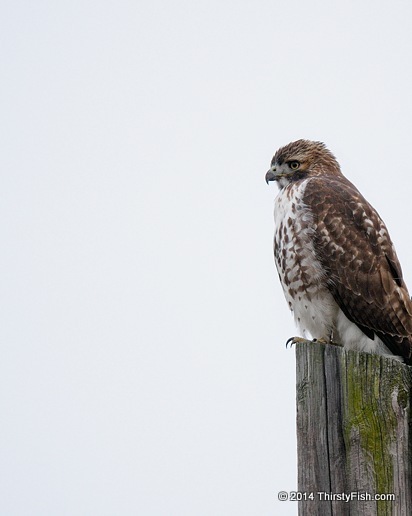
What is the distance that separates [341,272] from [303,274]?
25 centimetres

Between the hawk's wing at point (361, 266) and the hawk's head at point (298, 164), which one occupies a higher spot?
the hawk's head at point (298, 164)

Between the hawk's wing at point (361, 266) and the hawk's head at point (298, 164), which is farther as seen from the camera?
the hawk's head at point (298, 164)

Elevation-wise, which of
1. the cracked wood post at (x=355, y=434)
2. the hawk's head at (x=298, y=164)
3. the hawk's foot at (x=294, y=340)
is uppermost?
the hawk's head at (x=298, y=164)

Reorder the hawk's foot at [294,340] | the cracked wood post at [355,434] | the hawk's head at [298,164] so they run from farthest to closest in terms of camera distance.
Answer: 1. the hawk's head at [298,164]
2. the hawk's foot at [294,340]
3. the cracked wood post at [355,434]

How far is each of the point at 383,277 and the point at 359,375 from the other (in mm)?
2387

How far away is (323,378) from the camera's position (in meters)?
2.82

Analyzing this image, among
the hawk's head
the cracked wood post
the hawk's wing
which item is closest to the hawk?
the hawk's wing

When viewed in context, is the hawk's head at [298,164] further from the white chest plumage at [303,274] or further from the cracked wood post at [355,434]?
the cracked wood post at [355,434]

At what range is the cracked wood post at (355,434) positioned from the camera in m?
2.60

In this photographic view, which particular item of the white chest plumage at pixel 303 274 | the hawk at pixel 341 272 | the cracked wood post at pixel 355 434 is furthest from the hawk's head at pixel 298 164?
the cracked wood post at pixel 355 434

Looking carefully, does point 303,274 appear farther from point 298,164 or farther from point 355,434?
point 355,434

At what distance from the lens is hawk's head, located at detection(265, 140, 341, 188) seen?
6.08 metres

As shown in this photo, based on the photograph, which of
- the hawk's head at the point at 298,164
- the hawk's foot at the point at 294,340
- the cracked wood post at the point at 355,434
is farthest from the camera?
the hawk's head at the point at 298,164

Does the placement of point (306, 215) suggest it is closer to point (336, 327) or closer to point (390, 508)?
point (336, 327)
